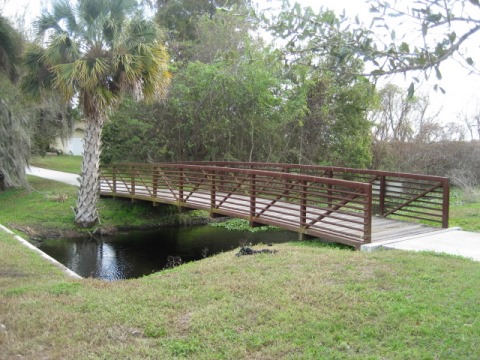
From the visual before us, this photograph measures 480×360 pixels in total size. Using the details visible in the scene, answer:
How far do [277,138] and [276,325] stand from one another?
15779 mm

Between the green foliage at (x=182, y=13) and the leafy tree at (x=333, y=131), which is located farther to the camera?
the green foliage at (x=182, y=13)

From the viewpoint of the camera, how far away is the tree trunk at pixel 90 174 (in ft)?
45.0

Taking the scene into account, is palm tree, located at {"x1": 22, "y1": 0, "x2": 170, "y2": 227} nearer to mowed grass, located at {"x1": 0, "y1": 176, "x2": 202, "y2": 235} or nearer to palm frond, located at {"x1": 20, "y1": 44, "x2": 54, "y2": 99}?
palm frond, located at {"x1": 20, "y1": 44, "x2": 54, "y2": 99}

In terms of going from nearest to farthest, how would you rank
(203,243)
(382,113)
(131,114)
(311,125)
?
(203,243) → (131,114) → (311,125) → (382,113)

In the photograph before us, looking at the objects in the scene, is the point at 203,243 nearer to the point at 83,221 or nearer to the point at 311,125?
the point at 83,221

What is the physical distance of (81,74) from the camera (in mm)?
12172

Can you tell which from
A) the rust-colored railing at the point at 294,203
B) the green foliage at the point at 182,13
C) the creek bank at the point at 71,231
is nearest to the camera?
the rust-colored railing at the point at 294,203

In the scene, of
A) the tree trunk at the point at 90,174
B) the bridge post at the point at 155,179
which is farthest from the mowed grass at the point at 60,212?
the bridge post at the point at 155,179

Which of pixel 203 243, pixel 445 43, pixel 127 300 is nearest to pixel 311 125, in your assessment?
pixel 203 243

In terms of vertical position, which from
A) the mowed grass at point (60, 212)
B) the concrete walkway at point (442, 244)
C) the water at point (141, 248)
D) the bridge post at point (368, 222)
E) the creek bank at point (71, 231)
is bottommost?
the water at point (141, 248)

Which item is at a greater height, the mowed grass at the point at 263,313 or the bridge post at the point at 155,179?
the bridge post at the point at 155,179

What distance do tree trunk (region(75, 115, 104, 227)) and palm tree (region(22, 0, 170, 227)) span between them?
0.14ft

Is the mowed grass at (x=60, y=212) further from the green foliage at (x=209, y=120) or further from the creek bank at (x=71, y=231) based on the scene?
the green foliage at (x=209, y=120)

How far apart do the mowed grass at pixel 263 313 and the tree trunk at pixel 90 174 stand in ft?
25.2
